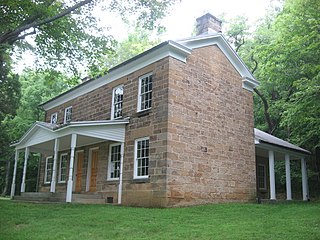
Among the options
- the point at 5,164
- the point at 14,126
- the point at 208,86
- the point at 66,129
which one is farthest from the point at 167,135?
the point at 5,164

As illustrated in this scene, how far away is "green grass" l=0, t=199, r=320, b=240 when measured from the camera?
25.5 ft

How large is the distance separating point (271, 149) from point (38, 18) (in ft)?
40.9

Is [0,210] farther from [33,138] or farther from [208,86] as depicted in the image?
[208,86]

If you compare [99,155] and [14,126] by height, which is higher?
[14,126]

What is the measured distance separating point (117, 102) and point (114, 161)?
108 inches

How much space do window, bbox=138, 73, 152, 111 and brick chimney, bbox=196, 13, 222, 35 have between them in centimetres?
409

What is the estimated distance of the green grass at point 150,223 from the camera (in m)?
7.78

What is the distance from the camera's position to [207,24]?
54.4 ft

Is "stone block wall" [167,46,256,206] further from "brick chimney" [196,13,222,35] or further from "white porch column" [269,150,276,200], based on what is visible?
"white porch column" [269,150,276,200]

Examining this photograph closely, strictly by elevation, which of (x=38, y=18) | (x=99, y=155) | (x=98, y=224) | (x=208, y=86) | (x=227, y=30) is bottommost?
(x=98, y=224)

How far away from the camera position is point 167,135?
41.5 ft

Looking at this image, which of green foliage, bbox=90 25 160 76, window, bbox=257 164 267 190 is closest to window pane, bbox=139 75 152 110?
window, bbox=257 164 267 190

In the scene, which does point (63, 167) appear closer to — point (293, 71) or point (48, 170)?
point (48, 170)

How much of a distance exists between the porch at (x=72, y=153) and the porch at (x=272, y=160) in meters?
7.20
